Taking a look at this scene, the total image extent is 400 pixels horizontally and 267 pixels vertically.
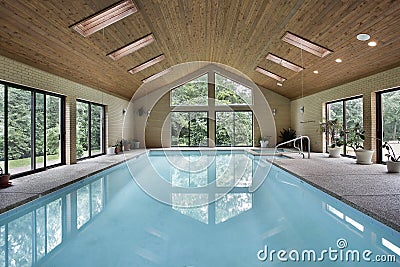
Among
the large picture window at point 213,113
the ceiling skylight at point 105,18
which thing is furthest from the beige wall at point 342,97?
the ceiling skylight at point 105,18

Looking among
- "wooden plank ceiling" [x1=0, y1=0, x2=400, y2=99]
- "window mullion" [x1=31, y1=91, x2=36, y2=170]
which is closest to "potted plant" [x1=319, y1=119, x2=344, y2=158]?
"wooden plank ceiling" [x1=0, y1=0, x2=400, y2=99]

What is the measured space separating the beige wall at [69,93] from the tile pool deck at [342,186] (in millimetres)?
1531

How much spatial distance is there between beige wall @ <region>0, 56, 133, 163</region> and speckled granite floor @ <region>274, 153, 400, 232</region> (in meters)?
5.41

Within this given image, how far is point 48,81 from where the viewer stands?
6.73 meters

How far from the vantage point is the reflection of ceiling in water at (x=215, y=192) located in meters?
4.21

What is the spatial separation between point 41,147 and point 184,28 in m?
4.21

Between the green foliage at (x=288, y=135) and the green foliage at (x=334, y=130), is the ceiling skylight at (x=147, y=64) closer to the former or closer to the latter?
the green foliage at (x=334, y=130)

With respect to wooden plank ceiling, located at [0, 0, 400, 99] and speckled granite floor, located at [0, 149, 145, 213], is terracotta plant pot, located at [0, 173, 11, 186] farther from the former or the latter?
wooden plank ceiling, located at [0, 0, 400, 99]

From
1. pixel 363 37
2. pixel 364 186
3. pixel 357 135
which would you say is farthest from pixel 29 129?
pixel 357 135

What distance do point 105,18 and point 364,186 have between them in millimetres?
5088

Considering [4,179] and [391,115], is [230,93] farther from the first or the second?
[4,179]

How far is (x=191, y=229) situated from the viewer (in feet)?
11.5

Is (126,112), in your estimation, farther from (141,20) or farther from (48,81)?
(141,20)

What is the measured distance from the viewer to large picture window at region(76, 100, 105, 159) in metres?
8.82
